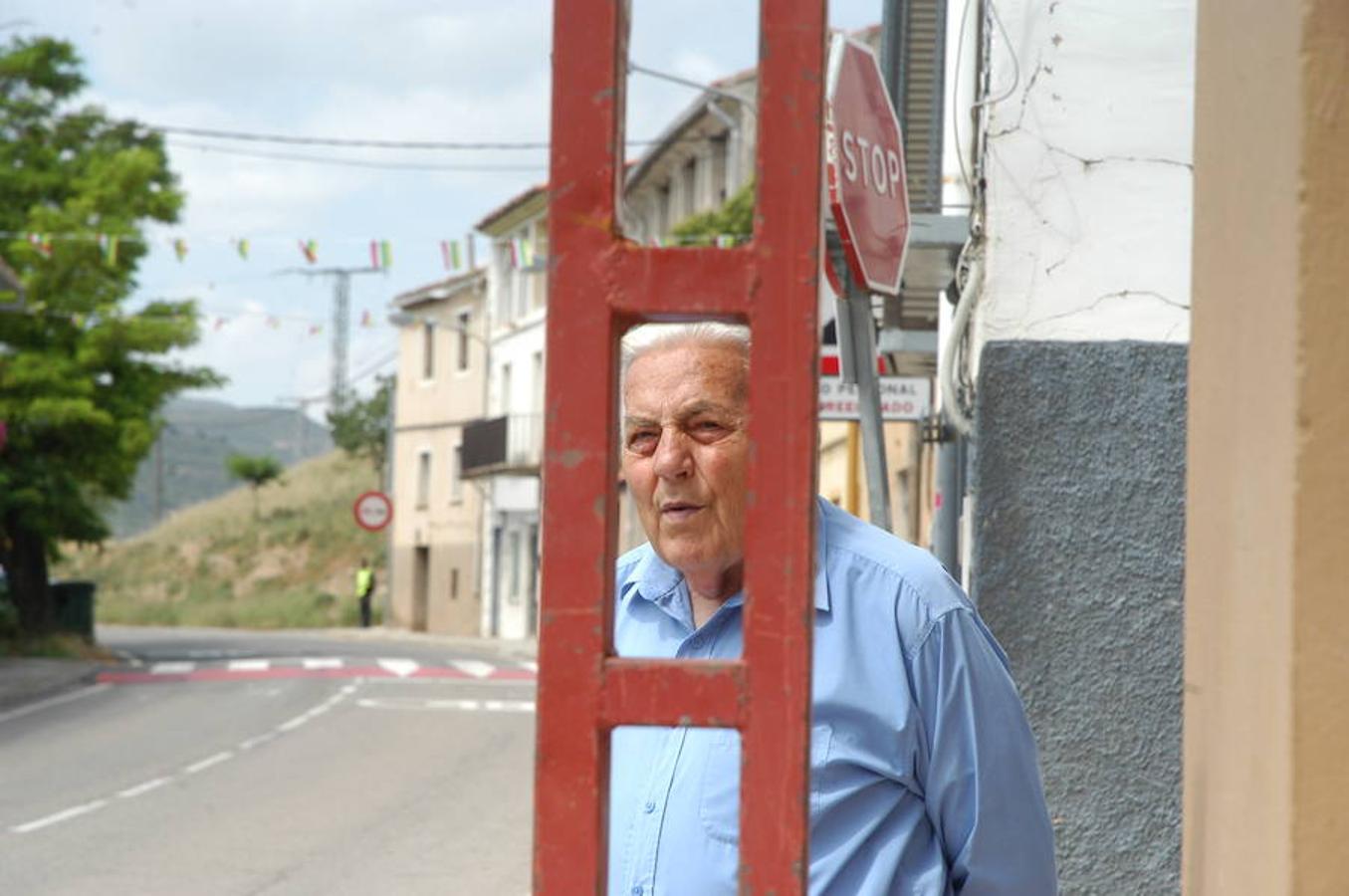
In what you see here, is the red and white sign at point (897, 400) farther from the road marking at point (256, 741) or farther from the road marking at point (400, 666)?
the road marking at point (400, 666)

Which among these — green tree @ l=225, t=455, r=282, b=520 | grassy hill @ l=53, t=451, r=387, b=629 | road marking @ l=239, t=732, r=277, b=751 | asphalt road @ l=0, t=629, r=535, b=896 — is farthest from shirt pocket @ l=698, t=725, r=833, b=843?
green tree @ l=225, t=455, r=282, b=520

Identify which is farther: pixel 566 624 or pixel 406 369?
pixel 406 369

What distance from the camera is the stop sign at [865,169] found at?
493 cm

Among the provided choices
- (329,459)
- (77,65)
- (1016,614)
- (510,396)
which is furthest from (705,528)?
(329,459)

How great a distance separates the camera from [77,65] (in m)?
31.8

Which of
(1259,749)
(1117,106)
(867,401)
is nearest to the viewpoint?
(1259,749)

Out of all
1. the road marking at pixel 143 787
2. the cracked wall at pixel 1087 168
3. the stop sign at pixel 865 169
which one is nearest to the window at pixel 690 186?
the road marking at pixel 143 787

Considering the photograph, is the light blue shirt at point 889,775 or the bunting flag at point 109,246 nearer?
the light blue shirt at point 889,775

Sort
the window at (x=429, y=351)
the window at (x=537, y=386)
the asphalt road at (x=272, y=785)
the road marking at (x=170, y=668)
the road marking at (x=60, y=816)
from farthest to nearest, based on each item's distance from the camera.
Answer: the window at (x=429, y=351) < the window at (x=537, y=386) < the road marking at (x=170, y=668) < the road marking at (x=60, y=816) < the asphalt road at (x=272, y=785)

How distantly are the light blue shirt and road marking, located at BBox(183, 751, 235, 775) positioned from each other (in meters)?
13.3

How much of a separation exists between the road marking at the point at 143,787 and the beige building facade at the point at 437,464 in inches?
1421

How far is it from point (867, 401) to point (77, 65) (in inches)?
1132

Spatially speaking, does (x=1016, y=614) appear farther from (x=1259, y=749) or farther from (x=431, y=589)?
(x=431, y=589)

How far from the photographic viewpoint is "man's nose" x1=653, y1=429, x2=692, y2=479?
10.3 ft
